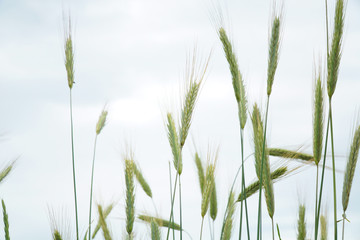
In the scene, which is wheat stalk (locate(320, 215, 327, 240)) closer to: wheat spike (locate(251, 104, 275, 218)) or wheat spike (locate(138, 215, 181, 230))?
wheat spike (locate(251, 104, 275, 218))

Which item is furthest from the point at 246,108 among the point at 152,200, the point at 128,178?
the point at 152,200

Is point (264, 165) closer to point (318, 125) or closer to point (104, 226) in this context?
point (318, 125)

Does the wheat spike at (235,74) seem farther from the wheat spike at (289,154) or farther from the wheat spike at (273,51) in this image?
the wheat spike at (289,154)

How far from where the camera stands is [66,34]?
3.37m

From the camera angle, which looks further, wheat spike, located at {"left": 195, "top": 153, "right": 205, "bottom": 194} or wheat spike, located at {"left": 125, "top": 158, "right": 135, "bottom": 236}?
wheat spike, located at {"left": 195, "top": 153, "right": 205, "bottom": 194}

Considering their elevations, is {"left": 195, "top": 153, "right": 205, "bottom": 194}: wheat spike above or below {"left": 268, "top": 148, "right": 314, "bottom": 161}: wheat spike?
below

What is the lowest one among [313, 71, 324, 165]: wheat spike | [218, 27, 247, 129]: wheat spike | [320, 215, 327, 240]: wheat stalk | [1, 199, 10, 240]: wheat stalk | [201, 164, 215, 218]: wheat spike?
[320, 215, 327, 240]: wheat stalk

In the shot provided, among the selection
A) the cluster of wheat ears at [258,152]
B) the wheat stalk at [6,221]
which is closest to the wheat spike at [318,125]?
the cluster of wheat ears at [258,152]

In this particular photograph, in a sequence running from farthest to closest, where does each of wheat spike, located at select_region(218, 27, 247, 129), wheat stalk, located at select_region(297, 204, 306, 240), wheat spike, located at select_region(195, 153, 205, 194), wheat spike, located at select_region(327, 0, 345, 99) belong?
wheat spike, located at select_region(195, 153, 205, 194)
wheat stalk, located at select_region(297, 204, 306, 240)
wheat spike, located at select_region(218, 27, 247, 129)
wheat spike, located at select_region(327, 0, 345, 99)

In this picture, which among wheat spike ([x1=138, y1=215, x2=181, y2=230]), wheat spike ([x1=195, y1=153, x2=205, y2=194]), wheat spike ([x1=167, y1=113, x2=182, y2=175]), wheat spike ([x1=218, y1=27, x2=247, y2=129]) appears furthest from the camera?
wheat spike ([x1=138, y1=215, x2=181, y2=230])

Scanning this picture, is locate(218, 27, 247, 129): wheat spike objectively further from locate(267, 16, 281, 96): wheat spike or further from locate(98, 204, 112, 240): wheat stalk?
locate(98, 204, 112, 240): wheat stalk

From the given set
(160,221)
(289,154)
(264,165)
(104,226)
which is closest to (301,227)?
(289,154)

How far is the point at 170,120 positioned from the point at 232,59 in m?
0.60

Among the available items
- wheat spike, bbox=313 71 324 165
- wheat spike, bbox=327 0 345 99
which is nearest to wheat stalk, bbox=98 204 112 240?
wheat spike, bbox=313 71 324 165
